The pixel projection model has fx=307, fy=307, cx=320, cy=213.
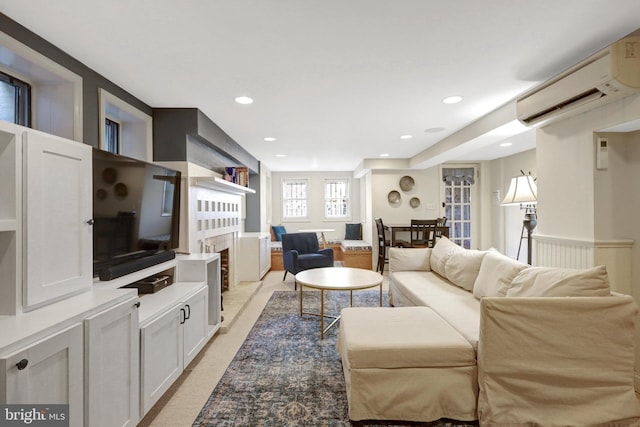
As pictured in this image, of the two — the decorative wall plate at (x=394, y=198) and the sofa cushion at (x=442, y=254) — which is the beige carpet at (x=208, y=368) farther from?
the decorative wall plate at (x=394, y=198)

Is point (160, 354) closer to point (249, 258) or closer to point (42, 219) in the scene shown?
point (42, 219)

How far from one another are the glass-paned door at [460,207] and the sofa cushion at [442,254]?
3.18 meters

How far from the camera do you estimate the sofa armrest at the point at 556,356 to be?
1661 mm

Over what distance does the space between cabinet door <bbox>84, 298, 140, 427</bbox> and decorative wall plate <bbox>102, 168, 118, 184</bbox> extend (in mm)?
783

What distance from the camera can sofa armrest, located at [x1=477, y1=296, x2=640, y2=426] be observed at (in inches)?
65.4

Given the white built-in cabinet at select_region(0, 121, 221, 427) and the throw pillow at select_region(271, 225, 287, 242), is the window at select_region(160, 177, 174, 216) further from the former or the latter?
the throw pillow at select_region(271, 225, 287, 242)

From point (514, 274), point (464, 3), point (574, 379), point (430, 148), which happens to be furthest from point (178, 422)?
point (430, 148)

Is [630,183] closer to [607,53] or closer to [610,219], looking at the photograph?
[610,219]

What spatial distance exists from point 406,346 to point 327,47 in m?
1.85

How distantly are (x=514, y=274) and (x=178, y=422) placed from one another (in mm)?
2458

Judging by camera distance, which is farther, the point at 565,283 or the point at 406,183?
the point at 406,183

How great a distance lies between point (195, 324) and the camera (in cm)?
239

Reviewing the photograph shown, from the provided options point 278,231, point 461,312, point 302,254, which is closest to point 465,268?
point 461,312

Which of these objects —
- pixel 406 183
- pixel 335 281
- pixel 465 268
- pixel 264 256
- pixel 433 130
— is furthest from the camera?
pixel 406 183
